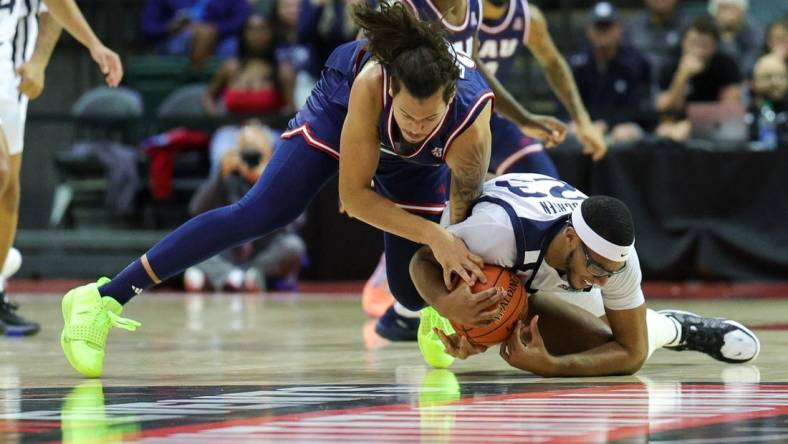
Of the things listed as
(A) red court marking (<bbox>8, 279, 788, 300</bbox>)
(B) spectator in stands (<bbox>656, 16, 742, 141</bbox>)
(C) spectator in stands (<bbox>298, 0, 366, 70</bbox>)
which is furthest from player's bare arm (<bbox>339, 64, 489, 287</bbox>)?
(C) spectator in stands (<bbox>298, 0, 366, 70</bbox>)

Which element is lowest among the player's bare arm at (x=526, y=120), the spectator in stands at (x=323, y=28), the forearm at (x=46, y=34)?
the player's bare arm at (x=526, y=120)

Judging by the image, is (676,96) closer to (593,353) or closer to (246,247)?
(246,247)

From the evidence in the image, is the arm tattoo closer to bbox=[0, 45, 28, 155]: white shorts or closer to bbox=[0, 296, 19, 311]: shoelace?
bbox=[0, 45, 28, 155]: white shorts

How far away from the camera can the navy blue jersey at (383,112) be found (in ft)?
14.1

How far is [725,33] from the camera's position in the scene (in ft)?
35.9

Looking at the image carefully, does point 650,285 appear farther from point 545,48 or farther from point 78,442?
point 78,442

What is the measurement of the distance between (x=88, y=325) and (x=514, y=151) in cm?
218

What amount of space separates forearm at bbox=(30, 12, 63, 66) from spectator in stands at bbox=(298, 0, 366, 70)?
17.6 ft

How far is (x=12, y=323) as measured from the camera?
6.41 m

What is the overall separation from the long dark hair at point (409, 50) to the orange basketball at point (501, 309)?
59 cm

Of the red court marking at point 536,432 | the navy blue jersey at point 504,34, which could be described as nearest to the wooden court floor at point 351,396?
the red court marking at point 536,432

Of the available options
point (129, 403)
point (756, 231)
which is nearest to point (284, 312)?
point (756, 231)

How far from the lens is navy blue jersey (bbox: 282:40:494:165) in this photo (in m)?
4.30

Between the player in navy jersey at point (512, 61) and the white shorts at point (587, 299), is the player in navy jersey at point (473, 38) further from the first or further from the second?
the white shorts at point (587, 299)
